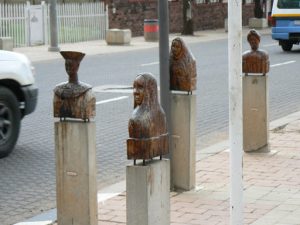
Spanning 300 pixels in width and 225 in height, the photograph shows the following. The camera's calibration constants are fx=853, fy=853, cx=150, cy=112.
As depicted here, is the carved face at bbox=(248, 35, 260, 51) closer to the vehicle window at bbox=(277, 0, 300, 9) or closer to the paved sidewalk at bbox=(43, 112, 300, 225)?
the paved sidewalk at bbox=(43, 112, 300, 225)

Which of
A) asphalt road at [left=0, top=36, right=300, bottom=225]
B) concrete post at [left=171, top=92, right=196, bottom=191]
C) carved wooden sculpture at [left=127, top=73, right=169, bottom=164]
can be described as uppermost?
carved wooden sculpture at [left=127, top=73, right=169, bottom=164]

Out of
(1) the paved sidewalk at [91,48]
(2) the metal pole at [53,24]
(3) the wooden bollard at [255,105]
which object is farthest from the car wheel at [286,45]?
(3) the wooden bollard at [255,105]

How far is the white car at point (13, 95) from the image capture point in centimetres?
979

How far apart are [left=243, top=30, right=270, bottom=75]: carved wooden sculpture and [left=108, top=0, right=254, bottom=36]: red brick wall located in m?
27.2

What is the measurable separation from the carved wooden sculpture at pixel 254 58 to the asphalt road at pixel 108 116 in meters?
1.36

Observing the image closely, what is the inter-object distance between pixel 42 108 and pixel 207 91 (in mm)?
3896

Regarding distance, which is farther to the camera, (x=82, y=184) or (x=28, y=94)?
(x=28, y=94)

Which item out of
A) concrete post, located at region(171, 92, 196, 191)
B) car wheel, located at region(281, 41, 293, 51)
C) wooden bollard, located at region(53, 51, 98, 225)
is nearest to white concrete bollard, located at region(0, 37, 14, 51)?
car wheel, located at region(281, 41, 293, 51)

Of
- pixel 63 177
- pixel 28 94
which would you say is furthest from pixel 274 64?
pixel 63 177

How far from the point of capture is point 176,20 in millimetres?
41969

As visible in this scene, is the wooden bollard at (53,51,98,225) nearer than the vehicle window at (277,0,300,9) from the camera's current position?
Yes

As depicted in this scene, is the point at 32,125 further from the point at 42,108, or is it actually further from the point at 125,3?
the point at 125,3

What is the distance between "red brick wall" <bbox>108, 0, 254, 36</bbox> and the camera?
37.1m

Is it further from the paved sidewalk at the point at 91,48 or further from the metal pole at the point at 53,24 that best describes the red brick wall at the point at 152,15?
the metal pole at the point at 53,24
